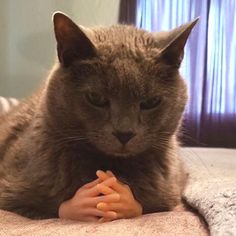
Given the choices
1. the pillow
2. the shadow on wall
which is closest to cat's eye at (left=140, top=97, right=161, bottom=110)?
the pillow

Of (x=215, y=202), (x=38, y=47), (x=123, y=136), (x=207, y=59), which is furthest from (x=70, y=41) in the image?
(x=207, y=59)

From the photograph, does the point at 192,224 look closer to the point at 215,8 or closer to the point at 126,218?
the point at 126,218

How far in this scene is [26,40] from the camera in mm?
2613

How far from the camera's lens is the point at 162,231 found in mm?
995

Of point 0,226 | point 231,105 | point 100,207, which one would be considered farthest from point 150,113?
point 231,105

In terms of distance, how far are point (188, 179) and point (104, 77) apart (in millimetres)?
602

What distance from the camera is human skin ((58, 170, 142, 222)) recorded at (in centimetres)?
108

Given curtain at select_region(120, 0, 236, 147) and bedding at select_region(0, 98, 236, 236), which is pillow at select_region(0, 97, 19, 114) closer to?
bedding at select_region(0, 98, 236, 236)

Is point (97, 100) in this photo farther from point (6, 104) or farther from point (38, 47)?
point (38, 47)

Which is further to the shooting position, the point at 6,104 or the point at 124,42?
the point at 6,104

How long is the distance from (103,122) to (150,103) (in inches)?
4.2

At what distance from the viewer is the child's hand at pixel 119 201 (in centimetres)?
109

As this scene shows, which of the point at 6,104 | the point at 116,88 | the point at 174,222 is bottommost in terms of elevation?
the point at 174,222

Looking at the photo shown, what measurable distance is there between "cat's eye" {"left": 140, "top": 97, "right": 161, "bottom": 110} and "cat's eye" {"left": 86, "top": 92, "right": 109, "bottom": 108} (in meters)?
0.07
